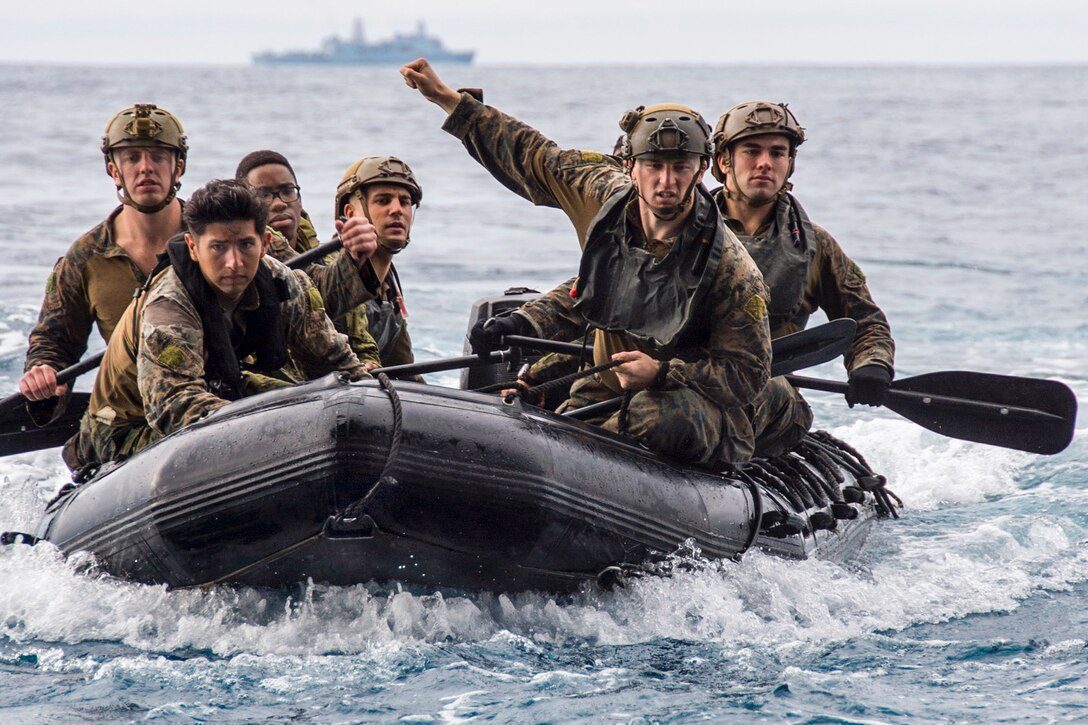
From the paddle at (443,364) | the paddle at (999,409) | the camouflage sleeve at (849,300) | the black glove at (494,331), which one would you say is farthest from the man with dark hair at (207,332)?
the paddle at (999,409)

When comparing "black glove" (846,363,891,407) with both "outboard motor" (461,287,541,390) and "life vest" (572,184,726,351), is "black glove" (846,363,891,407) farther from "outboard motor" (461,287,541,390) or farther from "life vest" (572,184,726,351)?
"outboard motor" (461,287,541,390)

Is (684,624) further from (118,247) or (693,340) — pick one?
(118,247)

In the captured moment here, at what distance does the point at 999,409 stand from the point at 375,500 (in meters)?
3.28

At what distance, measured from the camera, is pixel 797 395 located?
6.23m

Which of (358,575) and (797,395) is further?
(797,395)

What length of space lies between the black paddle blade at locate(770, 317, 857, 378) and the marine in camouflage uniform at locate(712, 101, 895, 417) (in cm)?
47

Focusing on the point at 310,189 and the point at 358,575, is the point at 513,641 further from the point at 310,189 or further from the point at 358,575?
the point at 310,189

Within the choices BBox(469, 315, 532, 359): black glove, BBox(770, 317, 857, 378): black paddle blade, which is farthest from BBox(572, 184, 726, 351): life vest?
BBox(770, 317, 857, 378): black paddle blade


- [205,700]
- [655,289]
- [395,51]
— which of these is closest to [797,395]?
[655,289]

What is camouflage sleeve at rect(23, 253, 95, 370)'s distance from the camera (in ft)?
19.2

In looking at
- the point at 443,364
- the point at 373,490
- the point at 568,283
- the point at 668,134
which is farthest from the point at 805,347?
the point at 373,490

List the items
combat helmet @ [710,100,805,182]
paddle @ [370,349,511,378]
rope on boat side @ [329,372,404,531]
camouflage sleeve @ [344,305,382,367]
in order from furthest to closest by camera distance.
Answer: camouflage sleeve @ [344,305,382,367] < combat helmet @ [710,100,805,182] < paddle @ [370,349,511,378] < rope on boat side @ [329,372,404,531]

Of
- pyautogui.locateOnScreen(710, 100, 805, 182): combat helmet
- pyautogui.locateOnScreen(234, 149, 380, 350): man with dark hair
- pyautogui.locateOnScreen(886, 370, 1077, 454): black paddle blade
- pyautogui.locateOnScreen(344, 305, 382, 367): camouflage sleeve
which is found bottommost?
pyautogui.locateOnScreen(886, 370, 1077, 454): black paddle blade

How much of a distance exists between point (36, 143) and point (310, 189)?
34.1 ft
